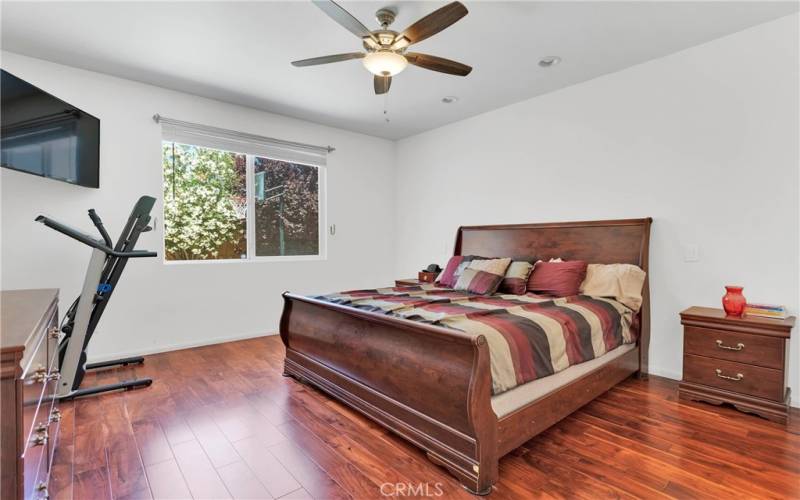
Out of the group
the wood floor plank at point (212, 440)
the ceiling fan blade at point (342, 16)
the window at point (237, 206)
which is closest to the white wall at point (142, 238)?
the window at point (237, 206)

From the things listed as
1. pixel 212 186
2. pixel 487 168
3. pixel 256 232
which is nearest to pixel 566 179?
pixel 487 168

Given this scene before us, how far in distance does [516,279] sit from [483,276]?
0.30 meters

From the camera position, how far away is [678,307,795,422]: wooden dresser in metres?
2.38

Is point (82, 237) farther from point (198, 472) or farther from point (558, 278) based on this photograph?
point (558, 278)

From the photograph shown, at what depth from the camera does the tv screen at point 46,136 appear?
8.15ft

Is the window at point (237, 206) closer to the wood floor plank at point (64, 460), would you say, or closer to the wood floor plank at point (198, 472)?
the wood floor plank at point (64, 460)

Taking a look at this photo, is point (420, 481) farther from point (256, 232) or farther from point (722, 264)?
point (256, 232)

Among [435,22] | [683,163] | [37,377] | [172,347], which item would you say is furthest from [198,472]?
[683,163]

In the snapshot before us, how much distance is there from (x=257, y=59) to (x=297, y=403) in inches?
109

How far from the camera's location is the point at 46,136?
9.35 ft

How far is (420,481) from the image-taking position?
179 centimetres

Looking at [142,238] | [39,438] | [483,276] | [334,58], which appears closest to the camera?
[39,438]

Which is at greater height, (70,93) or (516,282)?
(70,93)

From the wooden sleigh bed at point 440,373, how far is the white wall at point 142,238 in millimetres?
1457
